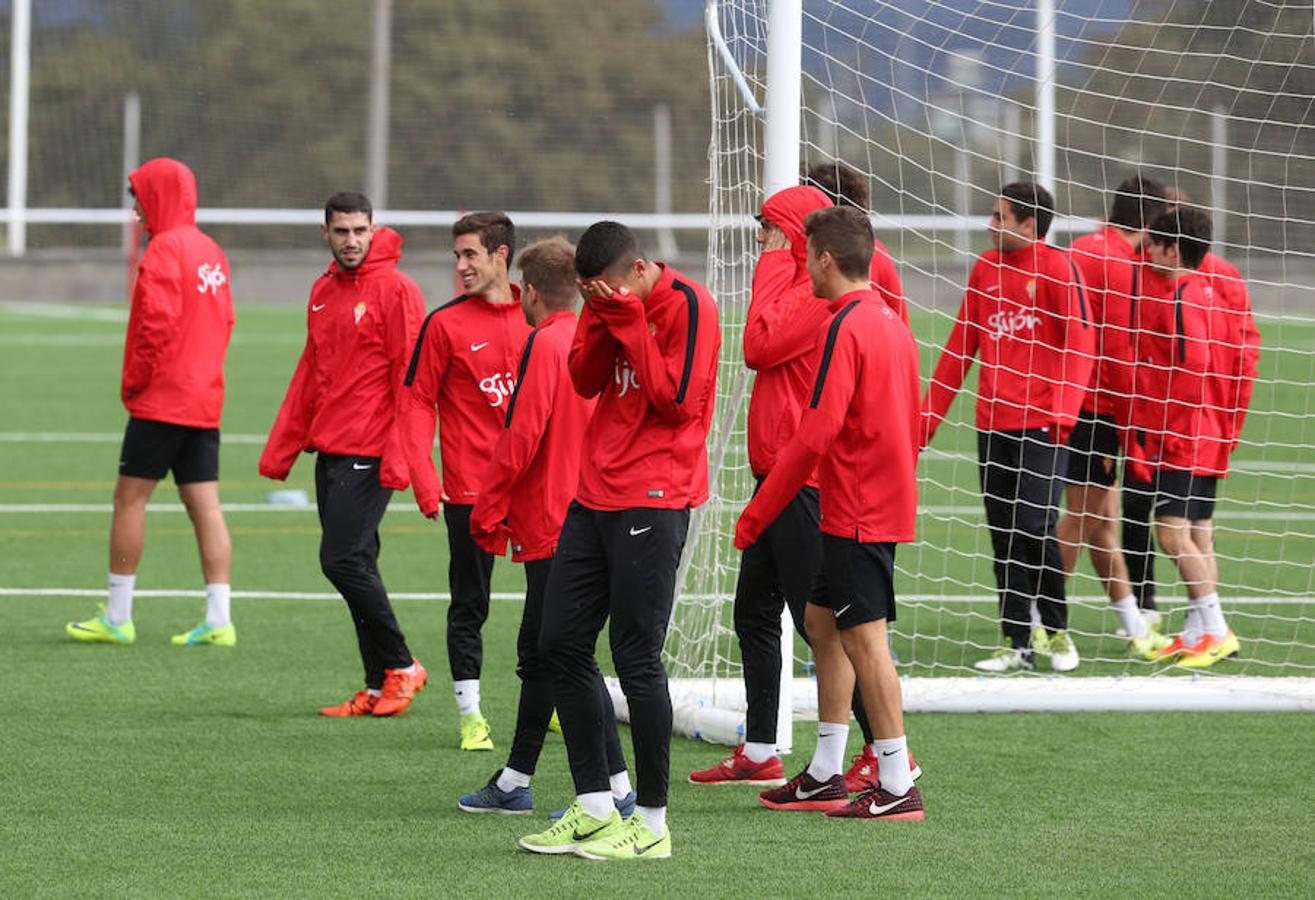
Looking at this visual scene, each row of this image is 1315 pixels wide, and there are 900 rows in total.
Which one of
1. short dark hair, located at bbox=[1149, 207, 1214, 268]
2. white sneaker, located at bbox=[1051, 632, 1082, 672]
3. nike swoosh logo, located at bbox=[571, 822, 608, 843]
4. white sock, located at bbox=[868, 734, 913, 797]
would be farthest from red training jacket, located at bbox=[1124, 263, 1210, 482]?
nike swoosh logo, located at bbox=[571, 822, 608, 843]

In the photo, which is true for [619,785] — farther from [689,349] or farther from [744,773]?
[689,349]

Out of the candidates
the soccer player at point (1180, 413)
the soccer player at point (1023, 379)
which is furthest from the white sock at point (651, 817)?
the soccer player at point (1180, 413)

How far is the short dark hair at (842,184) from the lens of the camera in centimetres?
730

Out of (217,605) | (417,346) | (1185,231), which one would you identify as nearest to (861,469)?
(417,346)

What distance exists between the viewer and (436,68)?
4003 cm

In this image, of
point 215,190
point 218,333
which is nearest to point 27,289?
point 215,190

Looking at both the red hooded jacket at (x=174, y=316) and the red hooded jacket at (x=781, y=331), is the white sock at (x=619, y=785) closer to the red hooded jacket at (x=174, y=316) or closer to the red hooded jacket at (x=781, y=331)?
the red hooded jacket at (x=781, y=331)

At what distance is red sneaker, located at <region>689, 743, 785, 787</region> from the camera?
6758 mm

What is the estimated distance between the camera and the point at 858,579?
19.8 feet

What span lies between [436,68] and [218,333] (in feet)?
104

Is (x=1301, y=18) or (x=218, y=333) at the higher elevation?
(x=1301, y=18)

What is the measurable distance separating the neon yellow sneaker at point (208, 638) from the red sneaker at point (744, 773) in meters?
3.27

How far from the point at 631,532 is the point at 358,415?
2.41 m

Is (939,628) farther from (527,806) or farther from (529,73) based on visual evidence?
(529,73)
